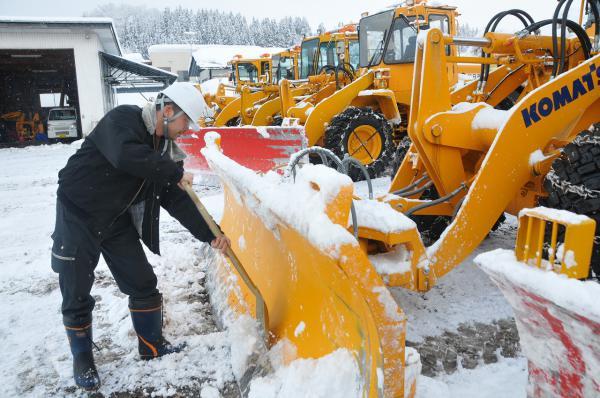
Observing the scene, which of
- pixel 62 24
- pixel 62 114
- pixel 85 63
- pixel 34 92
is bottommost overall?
pixel 62 114

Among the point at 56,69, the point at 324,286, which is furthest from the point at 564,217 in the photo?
the point at 56,69

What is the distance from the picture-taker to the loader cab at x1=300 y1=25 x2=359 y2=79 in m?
11.1

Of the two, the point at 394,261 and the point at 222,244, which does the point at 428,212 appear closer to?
the point at 394,261

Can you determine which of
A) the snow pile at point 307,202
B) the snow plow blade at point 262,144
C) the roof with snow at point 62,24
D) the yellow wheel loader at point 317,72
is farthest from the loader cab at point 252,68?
the snow pile at point 307,202

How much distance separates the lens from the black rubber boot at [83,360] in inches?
102

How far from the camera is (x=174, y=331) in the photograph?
10.2 ft

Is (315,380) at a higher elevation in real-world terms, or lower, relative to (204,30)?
lower

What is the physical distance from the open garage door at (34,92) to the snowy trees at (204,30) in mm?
61855

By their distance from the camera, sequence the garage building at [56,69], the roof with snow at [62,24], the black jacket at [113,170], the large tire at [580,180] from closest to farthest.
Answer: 1. the black jacket at [113,170]
2. the large tire at [580,180]
3. the roof with snow at [62,24]
4. the garage building at [56,69]

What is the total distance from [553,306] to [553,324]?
0.39 feet

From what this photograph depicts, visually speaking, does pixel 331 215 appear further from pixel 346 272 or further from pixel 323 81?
pixel 323 81

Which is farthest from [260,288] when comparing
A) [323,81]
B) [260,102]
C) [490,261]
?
[260,102]

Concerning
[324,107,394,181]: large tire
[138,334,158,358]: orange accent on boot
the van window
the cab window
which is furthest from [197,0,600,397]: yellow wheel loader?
the van window

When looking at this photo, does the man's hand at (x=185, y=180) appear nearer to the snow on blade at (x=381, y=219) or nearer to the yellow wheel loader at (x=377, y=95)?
the snow on blade at (x=381, y=219)
